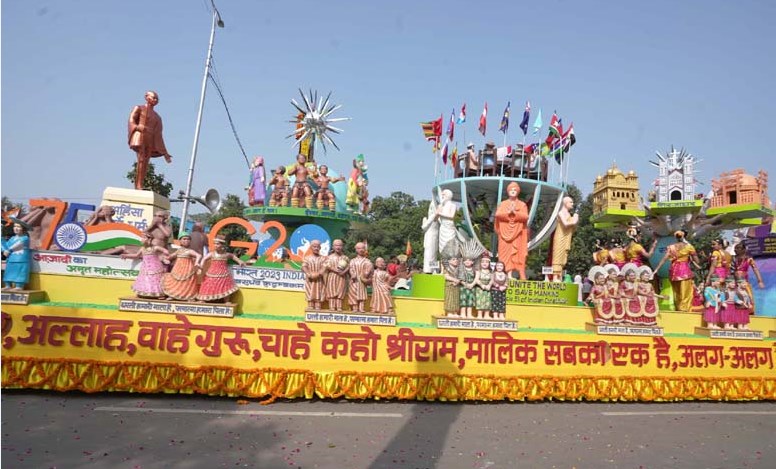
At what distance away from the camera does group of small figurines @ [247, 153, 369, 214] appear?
576 inches

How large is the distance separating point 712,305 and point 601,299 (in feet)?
7.22

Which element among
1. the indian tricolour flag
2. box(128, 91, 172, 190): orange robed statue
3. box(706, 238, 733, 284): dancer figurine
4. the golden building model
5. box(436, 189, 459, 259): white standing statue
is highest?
the golden building model

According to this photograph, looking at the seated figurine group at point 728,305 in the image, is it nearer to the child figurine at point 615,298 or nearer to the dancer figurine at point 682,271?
the dancer figurine at point 682,271

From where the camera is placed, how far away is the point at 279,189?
48.4 ft

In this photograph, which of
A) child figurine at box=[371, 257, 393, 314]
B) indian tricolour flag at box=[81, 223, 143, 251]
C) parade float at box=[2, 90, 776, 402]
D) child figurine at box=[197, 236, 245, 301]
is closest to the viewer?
parade float at box=[2, 90, 776, 402]

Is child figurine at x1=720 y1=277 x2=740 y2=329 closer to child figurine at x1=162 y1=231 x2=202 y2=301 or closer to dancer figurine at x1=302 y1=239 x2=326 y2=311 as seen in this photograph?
dancer figurine at x1=302 y1=239 x2=326 y2=311

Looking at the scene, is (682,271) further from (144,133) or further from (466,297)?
(144,133)

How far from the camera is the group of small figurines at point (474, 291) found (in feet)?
24.2

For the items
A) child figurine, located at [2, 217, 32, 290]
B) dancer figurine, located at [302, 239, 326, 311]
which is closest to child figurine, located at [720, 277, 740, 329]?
dancer figurine, located at [302, 239, 326, 311]

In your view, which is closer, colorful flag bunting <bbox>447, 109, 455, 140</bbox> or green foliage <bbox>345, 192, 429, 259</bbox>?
colorful flag bunting <bbox>447, 109, 455, 140</bbox>

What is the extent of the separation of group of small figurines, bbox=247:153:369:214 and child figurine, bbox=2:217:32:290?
7.82m

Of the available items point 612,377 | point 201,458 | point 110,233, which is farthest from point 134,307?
point 612,377

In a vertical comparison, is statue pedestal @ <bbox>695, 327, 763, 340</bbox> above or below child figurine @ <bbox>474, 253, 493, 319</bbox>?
below

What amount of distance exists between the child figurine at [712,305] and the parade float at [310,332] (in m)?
0.30
